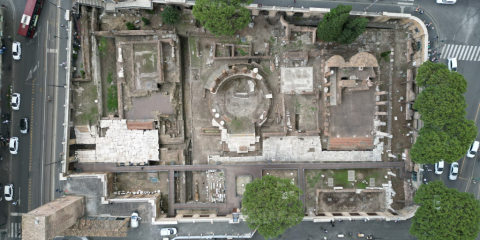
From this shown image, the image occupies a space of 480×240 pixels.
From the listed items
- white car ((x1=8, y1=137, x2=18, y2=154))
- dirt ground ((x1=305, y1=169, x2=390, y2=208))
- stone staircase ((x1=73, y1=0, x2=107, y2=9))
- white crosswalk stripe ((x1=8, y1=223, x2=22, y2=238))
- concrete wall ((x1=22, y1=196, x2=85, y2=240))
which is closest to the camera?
concrete wall ((x1=22, y1=196, x2=85, y2=240))

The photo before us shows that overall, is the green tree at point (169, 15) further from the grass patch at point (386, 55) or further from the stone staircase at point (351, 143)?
the grass patch at point (386, 55)

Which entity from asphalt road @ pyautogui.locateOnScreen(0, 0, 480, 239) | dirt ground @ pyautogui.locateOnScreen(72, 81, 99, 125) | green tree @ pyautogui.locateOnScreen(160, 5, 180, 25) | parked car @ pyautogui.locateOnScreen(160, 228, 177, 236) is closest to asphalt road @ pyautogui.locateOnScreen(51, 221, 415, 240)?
parked car @ pyautogui.locateOnScreen(160, 228, 177, 236)

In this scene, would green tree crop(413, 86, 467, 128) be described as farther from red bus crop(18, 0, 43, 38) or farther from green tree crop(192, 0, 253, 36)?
red bus crop(18, 0, 43, 38)

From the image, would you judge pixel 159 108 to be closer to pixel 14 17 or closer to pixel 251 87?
pixel 251 87

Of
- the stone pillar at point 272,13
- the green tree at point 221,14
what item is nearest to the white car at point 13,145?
the green tree at point 221,14

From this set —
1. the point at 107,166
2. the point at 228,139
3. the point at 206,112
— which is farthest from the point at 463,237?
the point at 107,166

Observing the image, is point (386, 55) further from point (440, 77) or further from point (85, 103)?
point (85, 103)
